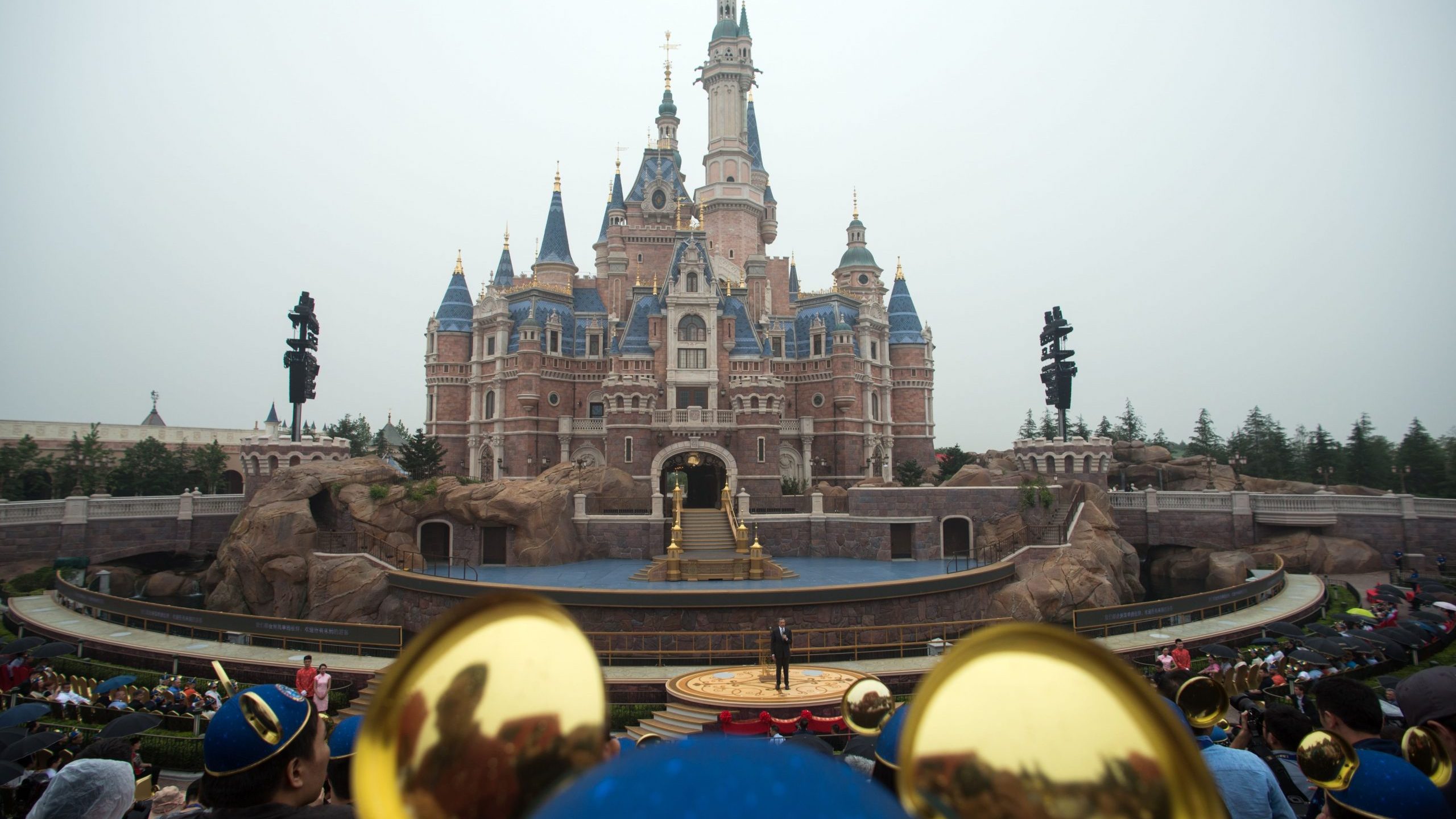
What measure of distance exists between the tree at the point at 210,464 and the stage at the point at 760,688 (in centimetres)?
4337

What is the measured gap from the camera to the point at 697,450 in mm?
36188

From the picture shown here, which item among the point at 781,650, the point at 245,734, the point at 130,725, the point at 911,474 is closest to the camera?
the point at 245,734

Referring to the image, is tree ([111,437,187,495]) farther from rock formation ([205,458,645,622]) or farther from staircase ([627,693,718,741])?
staircase ([627,693,718,741])

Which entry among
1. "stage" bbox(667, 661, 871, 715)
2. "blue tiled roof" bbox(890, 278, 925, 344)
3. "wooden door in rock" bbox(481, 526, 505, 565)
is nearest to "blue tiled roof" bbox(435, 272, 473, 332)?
"wooden door in rock" bbox(481, 526, 505, 565)

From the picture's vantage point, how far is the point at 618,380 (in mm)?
36656

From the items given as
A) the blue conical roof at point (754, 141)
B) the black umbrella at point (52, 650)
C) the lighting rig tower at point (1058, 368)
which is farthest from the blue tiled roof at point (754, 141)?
the black umbrella at point (52, 650)

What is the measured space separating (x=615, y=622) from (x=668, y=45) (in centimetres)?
4701

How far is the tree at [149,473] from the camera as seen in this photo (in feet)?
133

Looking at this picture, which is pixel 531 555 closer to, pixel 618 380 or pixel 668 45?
pixel 618 380

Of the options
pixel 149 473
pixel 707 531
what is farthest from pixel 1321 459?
pixel 149 473

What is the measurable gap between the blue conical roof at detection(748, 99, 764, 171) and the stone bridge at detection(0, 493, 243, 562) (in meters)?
39.5

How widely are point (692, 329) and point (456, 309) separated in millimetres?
16620

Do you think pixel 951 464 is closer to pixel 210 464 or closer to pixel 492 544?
pixel 492 544

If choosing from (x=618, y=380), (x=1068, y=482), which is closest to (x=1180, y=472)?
(x=1068, y=482)
